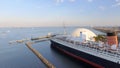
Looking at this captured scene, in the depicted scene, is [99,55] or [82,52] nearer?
[99,55]

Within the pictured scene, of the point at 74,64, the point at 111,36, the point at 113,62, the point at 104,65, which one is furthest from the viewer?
the point at 74,64

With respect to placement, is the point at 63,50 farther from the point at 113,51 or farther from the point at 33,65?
the point at 113,51

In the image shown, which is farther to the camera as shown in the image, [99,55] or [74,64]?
[74,64]

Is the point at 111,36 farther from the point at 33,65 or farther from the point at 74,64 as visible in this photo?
the point at 33,65

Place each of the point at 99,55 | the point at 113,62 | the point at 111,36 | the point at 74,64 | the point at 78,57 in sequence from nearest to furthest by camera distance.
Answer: the point at 113,62, the point at 99,55, the point at 111,36, the point at 74,64, the point at 78,57

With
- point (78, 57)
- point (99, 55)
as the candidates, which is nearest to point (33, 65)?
point (78, 57)

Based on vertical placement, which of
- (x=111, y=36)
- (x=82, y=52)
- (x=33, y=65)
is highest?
(x=111, y=36)

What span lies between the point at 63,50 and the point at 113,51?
17.4 m

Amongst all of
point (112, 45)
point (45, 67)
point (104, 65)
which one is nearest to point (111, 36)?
point (112, 45)

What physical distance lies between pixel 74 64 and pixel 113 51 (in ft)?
25.3

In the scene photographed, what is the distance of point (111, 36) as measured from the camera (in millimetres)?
25859

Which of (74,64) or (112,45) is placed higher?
(112,45)

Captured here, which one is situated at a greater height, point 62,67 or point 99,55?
point 99,55

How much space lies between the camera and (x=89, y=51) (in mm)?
27344
